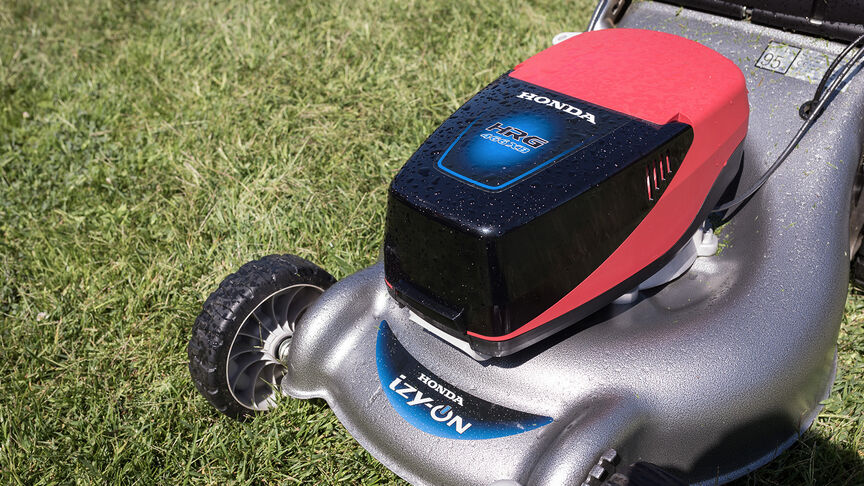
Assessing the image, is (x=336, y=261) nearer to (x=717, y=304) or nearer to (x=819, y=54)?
(x=717, y=304)

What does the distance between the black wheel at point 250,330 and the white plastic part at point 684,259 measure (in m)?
0.75

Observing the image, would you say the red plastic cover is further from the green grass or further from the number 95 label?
the green grass

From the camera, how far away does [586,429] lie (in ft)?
Answer: 4.74

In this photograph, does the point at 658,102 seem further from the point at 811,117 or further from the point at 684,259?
the point at 811,117

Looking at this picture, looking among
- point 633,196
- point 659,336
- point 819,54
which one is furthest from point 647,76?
point 819,54

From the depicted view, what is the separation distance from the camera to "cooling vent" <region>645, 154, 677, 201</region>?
1.46m

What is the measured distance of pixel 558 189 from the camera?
4.48ft

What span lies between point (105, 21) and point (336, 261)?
7.69 ft

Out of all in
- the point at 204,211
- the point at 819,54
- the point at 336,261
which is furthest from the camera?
the point at 204,211

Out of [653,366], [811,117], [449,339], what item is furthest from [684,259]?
[449,339]

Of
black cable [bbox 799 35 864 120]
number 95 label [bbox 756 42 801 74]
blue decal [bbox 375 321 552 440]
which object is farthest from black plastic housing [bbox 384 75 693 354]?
number 95 label [bbox 756 42 801 74]

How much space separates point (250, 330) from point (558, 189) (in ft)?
2.87

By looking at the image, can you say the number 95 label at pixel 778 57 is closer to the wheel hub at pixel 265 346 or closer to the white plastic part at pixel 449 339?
the white plastic part at pixel 449 339

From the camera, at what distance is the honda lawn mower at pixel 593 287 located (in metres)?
1.41
